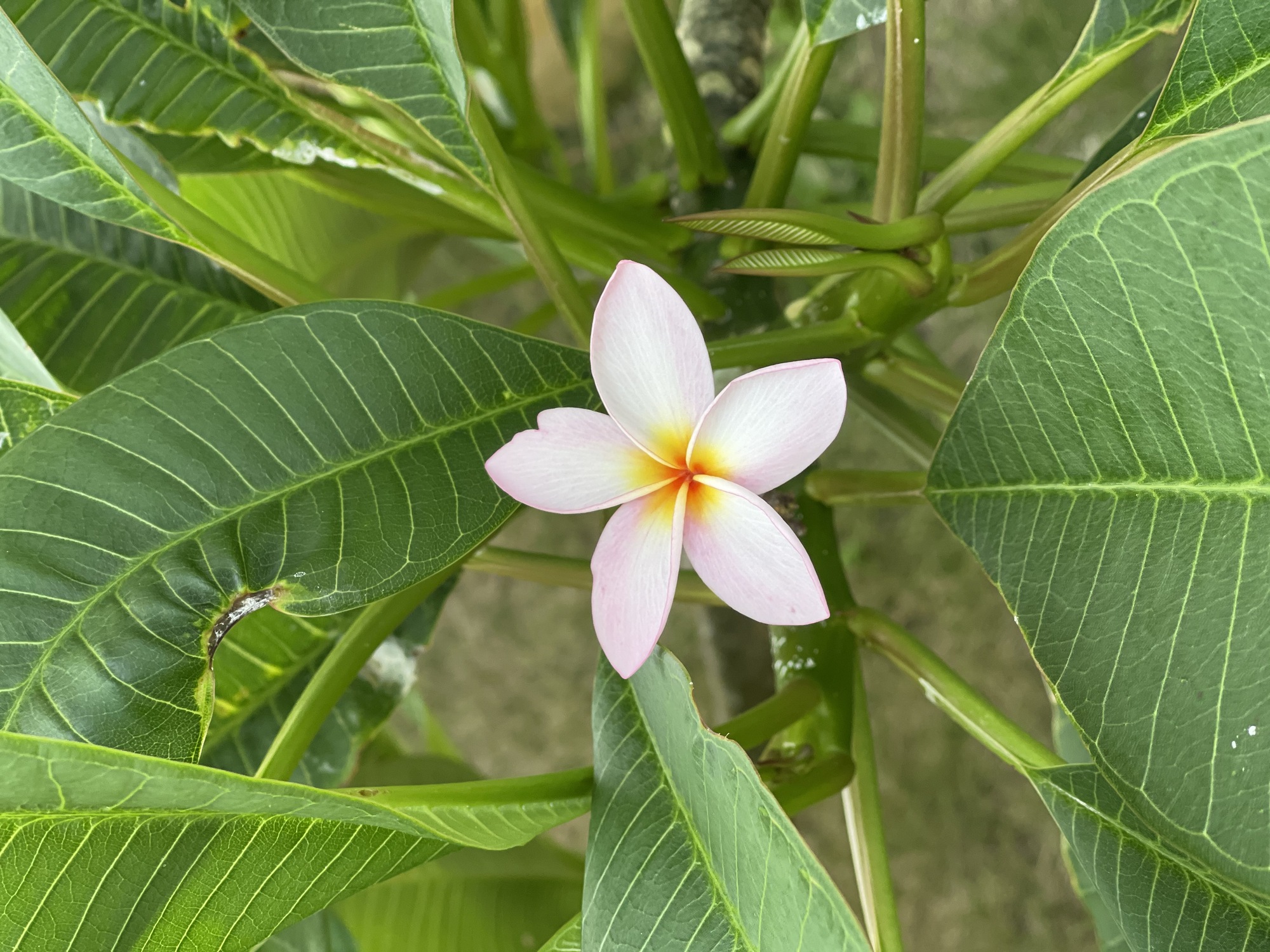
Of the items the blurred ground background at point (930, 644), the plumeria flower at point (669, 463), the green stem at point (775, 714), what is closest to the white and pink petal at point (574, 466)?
the plumeria flower at point (669, 463)

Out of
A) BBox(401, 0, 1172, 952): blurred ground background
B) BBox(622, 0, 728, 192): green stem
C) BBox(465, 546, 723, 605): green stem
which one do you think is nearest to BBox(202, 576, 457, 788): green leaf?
BBox(465, 546, 723, 605): green stem

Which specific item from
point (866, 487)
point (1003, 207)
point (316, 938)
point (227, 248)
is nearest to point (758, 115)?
point (1003, 207)

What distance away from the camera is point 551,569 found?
1.91 ft

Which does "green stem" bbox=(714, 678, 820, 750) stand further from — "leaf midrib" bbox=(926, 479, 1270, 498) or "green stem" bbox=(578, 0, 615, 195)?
"green stem" bbox=(578, 0, 615, 195)

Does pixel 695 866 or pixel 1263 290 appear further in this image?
pixel 695 866

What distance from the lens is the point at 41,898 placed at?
309 mm

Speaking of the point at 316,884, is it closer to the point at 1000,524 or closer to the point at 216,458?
the point at 216,458

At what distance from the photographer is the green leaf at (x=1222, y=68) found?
0.32 metres

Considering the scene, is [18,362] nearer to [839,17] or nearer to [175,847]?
[175,847]

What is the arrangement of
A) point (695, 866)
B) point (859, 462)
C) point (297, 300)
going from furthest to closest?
point (859, 462), point (297, 300), point (695, 866)

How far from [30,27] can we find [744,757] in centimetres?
47

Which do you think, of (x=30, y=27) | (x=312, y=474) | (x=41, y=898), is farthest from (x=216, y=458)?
(x=30, y=27)

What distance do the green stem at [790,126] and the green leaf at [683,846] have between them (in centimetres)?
30

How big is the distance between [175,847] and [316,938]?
239 millimetres
